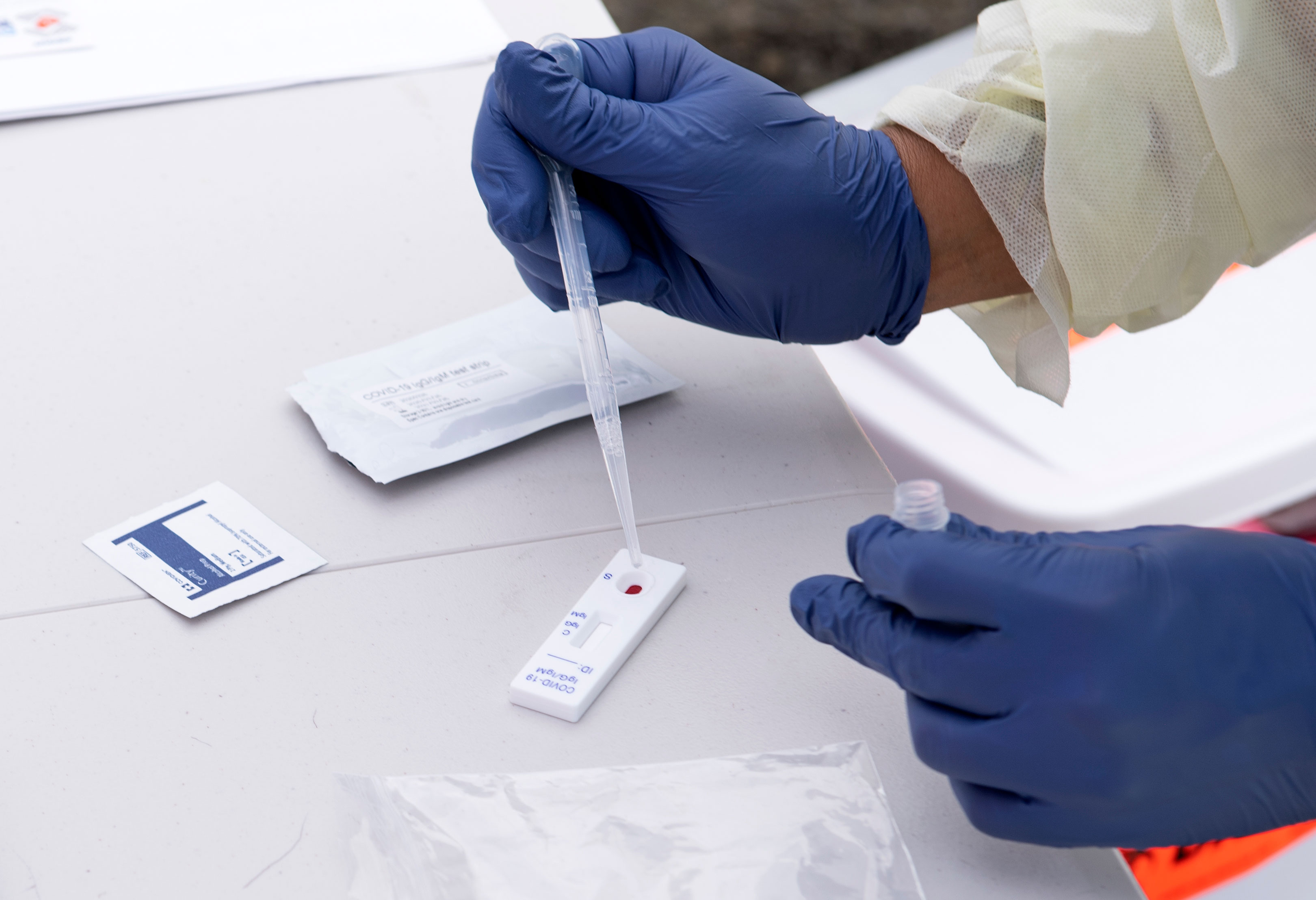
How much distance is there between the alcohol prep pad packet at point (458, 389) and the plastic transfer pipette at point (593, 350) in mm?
118

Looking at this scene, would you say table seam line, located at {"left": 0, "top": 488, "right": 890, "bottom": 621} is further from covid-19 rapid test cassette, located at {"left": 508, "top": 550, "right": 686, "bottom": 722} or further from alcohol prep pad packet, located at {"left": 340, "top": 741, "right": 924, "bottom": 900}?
alcohol prep pad packet, located at {"left": 340, "top": 741, "right": 924, "bottom": 900}

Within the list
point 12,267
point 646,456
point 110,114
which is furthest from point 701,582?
point 110,114

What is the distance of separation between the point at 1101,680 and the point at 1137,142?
452 millimetres

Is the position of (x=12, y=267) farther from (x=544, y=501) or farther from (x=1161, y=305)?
(x=1161, y=305)

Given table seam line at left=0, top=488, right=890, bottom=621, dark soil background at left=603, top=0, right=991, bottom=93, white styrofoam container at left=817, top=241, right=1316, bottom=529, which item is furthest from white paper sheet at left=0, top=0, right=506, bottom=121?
dark soil background at left=603, top=0, right=991, bottom=93

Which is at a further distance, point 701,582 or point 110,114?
point 110,114

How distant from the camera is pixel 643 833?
1.80 feet

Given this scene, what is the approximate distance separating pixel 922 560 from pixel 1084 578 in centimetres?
9

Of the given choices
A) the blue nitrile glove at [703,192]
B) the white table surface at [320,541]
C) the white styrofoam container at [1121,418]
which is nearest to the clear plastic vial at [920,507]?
the white table surface at [320,541]

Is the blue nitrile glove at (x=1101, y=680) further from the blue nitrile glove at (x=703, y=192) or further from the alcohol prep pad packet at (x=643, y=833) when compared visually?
the blue nitrile glove at (x=703, y=192)

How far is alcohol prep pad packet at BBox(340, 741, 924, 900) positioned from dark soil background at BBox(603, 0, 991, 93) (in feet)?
8.70

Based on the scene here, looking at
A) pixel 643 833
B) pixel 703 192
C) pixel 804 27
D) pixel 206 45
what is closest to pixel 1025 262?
pixel 703 192

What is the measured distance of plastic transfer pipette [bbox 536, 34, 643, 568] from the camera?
72 centimetres

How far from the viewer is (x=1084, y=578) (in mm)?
542
